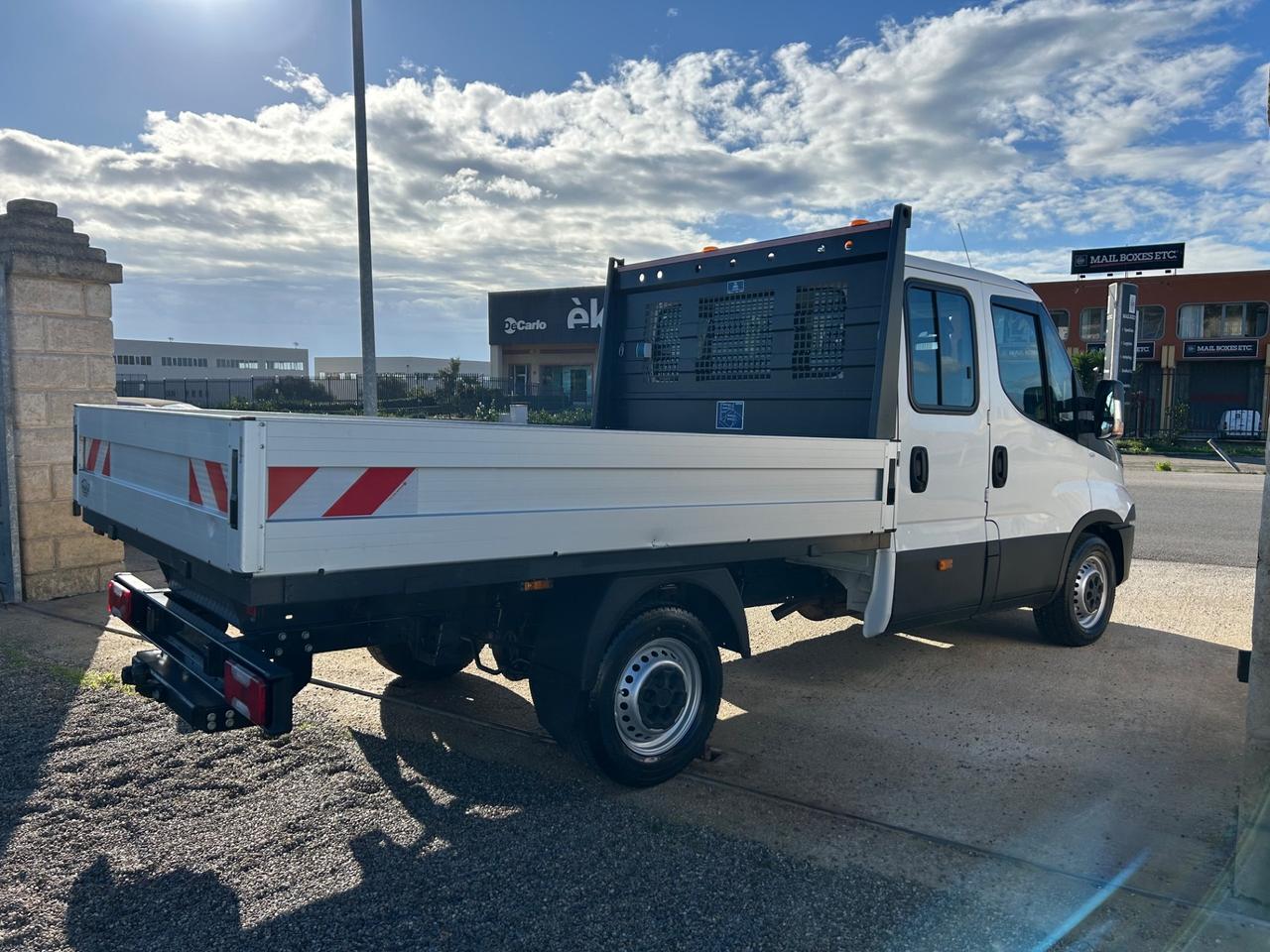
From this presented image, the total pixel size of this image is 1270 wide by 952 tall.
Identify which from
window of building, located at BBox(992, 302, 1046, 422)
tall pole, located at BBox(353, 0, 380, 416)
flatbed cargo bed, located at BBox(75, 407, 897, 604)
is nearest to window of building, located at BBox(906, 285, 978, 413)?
window of building, located at BBox(992, 302, 1046, 422)

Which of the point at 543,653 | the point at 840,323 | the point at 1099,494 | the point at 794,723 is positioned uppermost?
the point at 840,323

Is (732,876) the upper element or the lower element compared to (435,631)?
lower

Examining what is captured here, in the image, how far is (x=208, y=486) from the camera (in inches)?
127

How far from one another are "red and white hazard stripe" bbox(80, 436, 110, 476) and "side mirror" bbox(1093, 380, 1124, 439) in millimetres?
6056

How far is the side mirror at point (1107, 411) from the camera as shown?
21.2 ft

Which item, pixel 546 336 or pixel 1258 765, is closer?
pixel 1258 765

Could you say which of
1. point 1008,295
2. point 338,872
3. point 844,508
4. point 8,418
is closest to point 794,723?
point 844,508

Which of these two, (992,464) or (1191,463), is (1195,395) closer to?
(1191,463)

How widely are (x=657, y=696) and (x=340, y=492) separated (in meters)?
1.91

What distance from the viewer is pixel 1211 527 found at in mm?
13148

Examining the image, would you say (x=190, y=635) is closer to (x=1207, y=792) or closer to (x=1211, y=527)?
(x=1207, y=792)

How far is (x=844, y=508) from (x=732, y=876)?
6.49ft

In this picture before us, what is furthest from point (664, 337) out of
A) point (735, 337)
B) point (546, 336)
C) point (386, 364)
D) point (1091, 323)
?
point (386, 364)

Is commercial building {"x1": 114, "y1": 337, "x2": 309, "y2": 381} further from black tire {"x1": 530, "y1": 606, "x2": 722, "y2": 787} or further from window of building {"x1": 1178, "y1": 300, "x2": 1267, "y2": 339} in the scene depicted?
black tire {"x1": 530, "y1": 606, "x2": 722, "y2": 787}
